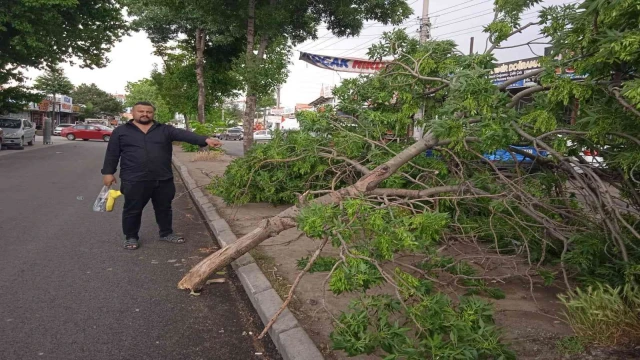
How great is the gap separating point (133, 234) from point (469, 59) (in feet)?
13.9

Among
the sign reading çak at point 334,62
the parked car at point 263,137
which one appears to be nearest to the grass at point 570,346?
the parked car at point 263,137

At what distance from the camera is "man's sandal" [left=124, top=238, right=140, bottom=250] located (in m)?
5.68

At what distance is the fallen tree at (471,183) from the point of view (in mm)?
2920

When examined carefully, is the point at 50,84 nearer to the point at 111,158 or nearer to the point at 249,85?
the point at 249,85

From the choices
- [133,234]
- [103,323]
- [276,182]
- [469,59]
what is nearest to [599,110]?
[469,59]

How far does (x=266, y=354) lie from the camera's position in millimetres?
3328

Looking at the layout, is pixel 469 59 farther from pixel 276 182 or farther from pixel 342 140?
pixel 276 182

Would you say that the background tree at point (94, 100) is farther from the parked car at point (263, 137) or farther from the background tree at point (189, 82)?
the background tree at point (189, 82)

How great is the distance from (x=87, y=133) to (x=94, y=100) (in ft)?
149

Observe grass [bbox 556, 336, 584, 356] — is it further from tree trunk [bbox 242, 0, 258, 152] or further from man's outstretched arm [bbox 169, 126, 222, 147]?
tree trunk [bbox 242, 0, 258, 152]

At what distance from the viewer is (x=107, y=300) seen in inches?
161

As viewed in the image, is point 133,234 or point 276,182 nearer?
point 133,234

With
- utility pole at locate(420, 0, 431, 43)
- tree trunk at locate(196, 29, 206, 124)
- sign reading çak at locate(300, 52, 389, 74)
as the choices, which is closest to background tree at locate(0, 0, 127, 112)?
tree trunk at locate(196, 29, 206, 124)

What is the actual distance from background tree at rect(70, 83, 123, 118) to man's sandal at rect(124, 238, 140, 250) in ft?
255
